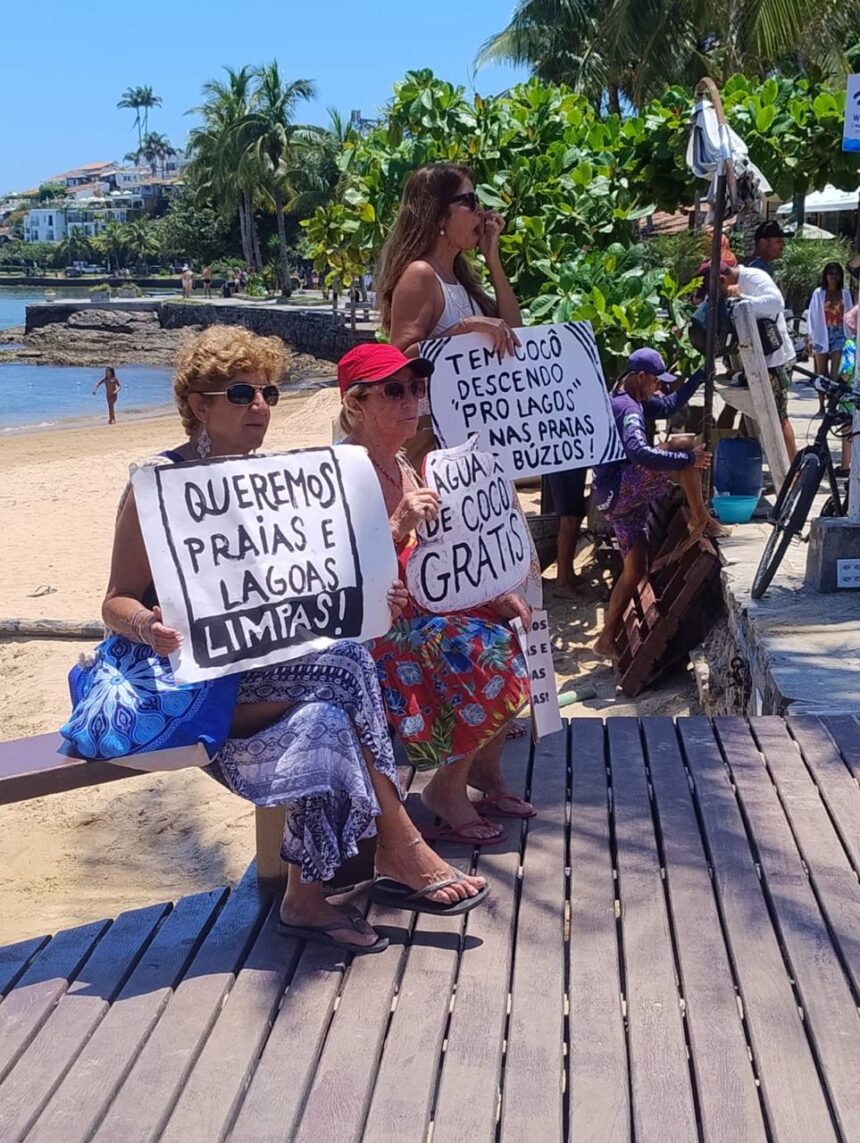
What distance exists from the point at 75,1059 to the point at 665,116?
746 cm

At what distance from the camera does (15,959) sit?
116 inches

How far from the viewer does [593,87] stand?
1417 inches

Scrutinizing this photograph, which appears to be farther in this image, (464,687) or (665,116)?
(665,116)

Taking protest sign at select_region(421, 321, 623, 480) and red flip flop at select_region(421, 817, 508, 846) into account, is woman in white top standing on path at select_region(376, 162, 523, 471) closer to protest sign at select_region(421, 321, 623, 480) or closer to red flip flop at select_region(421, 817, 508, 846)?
protest sign at select_region(421, 321, 623, 480)

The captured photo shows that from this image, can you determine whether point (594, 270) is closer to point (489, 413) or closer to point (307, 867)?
point (489, 413)

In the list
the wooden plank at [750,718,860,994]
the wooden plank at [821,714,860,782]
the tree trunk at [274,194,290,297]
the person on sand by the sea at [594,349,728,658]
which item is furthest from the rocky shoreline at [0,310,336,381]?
the wooden plank at [750,718,860,994]

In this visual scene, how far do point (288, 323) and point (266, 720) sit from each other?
46.0 m

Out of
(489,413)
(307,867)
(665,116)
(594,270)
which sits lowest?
(307,867)

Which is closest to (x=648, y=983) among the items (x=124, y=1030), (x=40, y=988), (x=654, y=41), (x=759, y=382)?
(x=124, y=1030)

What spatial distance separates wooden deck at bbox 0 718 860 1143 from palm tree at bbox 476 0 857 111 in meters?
17.1

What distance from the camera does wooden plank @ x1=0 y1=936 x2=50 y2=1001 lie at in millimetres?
2846

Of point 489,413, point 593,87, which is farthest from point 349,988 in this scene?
point 593,87

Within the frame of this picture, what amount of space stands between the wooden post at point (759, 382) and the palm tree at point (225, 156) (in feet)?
188

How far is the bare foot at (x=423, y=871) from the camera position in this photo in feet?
9.87
